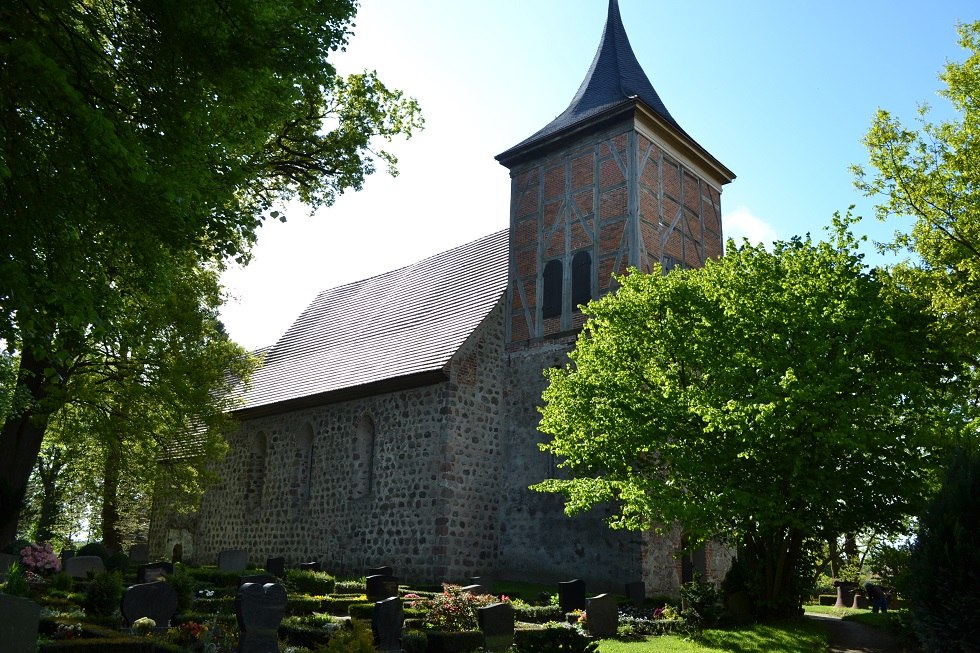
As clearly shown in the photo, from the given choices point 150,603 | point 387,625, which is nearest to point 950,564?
point 387,625

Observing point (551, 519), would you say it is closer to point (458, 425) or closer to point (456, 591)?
point (458, 425)

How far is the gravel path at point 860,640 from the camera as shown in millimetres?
11875

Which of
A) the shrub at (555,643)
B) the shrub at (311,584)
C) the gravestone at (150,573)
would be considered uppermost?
the shrub at (555,643)

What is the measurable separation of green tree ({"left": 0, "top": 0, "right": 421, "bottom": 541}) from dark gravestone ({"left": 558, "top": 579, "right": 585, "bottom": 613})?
29.4 feet

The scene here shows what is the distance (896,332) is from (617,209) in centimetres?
899

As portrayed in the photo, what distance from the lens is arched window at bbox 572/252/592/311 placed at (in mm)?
20578

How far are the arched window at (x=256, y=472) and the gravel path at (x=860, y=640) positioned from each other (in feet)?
56.6

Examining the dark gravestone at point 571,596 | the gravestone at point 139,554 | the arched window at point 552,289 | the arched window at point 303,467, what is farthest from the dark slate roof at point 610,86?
the gravestone at point 139,554

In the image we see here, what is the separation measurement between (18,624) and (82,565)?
12199mm

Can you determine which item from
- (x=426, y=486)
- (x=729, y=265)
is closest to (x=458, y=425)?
(x=426, y=486)

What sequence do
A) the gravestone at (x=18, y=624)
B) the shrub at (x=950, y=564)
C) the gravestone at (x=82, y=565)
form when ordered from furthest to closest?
the gravestone at (x=82, y=565)
the shrub at (x=950, y=564)
the gravestone at (x=18, y=624)

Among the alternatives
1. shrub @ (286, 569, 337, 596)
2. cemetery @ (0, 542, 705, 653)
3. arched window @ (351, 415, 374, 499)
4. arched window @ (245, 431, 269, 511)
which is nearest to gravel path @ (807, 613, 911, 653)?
cemetery @ (0, 542, 705, 653)

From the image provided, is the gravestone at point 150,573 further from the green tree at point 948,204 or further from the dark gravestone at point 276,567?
the green tree at point 948,204

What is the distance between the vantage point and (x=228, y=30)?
7961mm
